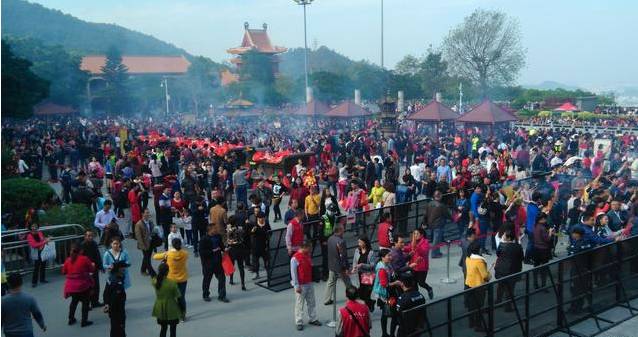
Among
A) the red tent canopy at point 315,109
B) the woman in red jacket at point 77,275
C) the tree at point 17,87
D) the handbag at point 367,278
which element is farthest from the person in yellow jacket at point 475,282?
the tree at point 17,87

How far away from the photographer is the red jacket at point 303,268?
748 centimetres

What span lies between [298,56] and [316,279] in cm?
13562

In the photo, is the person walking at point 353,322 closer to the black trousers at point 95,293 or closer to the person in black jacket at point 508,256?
the person in black jacket at point 508,256

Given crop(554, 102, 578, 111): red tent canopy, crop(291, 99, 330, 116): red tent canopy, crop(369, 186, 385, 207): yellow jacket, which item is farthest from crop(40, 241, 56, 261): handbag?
crop(554, 102, 578, 111): red tent canopy

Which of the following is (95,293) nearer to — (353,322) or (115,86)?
(353,322)

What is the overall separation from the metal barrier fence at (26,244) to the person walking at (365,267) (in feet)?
18.7

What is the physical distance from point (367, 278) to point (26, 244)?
6.61 metres

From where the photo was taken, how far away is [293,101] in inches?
2341

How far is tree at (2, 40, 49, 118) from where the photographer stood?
29.6 metres

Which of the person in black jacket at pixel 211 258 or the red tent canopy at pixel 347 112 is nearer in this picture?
the person in black jacket at pixel 211 258

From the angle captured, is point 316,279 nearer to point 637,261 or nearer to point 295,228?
point 295,228

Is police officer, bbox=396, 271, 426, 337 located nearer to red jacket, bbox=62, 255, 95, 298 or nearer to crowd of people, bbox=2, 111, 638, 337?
crowd of people, bbox=2, 111, 638, 337

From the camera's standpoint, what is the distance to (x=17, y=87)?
30484 mm

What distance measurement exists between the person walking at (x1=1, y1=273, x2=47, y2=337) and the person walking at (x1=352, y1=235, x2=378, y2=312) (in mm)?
3870
